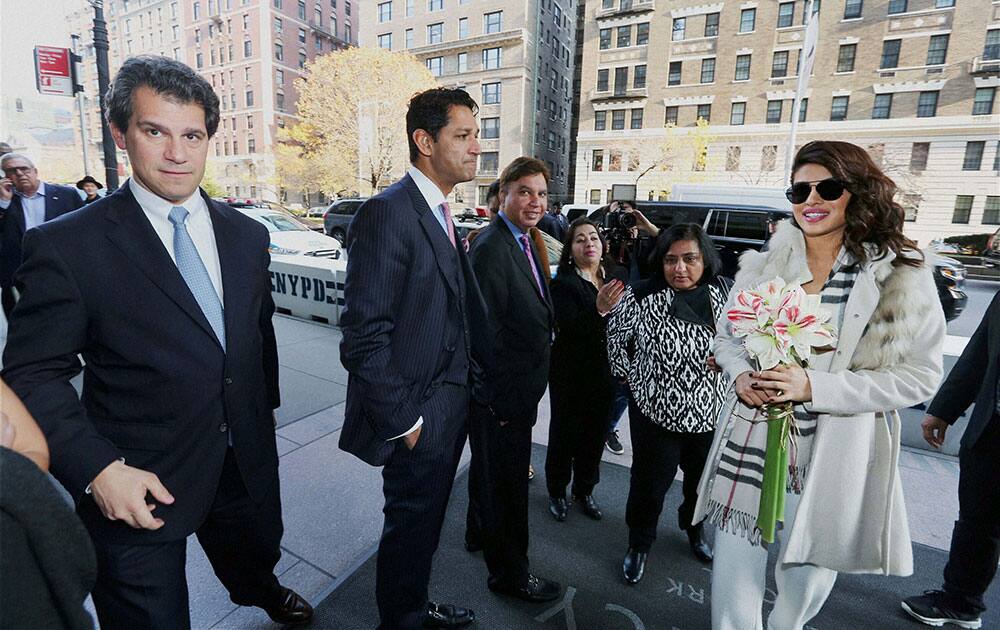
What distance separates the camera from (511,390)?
2430 mm

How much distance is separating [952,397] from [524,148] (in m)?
39.9

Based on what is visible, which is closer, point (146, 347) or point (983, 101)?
point (146, 347)

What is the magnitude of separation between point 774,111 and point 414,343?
3606cm

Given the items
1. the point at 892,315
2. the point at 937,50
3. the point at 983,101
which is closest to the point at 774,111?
the point at 937,50

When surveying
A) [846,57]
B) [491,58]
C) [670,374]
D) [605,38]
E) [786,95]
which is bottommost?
[670,374]

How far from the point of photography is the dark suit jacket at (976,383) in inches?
83.2

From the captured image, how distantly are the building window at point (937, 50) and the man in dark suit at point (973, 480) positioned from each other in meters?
36.2

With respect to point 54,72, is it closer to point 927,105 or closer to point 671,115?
point 671,115

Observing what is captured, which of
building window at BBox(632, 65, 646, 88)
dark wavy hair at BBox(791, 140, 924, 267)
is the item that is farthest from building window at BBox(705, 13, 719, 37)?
dark wavy hair at BBox(791, 140, 924, 267)

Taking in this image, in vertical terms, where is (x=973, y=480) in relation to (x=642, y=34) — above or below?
below

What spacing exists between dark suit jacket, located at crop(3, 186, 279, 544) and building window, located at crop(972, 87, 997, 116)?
38082 millimetres

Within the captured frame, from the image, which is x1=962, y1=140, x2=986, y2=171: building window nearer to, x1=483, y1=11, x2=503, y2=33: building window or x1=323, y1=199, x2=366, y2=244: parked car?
x1=483, y1=11, x2=503, y2=33: building window

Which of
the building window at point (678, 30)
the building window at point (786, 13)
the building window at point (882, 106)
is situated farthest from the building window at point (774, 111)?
the building window at point (678, 30)

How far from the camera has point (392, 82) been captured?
91.6 feet
